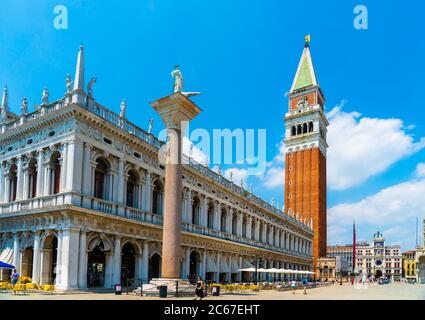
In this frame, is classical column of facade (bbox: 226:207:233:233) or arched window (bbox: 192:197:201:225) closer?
arched window (bbox: 192:197:201:225)

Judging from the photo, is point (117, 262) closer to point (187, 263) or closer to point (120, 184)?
point (120, 184)

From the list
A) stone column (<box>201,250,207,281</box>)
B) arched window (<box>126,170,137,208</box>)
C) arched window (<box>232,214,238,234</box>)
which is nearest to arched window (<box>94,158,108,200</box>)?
arched window (<box>126,170,137,208</box>)

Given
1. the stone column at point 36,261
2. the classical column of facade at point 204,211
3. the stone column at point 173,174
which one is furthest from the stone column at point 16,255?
the classical column of facade at point 204,211

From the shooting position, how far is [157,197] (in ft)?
126

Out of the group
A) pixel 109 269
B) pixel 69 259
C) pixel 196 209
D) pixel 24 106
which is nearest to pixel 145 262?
pixel 109 269

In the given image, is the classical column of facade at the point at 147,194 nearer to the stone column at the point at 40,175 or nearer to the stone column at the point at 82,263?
the stone column at the point at 82,263

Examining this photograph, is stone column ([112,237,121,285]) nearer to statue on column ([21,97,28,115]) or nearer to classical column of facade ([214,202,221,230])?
statue on column ([21,97,28,115])

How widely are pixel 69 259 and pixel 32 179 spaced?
27.2ft

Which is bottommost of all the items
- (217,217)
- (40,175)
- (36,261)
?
(36,261)

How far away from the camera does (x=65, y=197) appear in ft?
92.3

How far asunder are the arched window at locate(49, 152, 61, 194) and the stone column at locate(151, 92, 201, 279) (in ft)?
31.0

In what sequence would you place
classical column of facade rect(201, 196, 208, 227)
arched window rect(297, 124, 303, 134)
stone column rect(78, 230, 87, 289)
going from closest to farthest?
stone column rect(78, 230, 87, 289) → classical column of facade rect(201, 196, 208, 227) → arched window rect(297, 124, 303, 134)

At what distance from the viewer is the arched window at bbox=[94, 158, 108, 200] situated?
31.5m

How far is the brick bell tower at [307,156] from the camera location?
98750 mm
